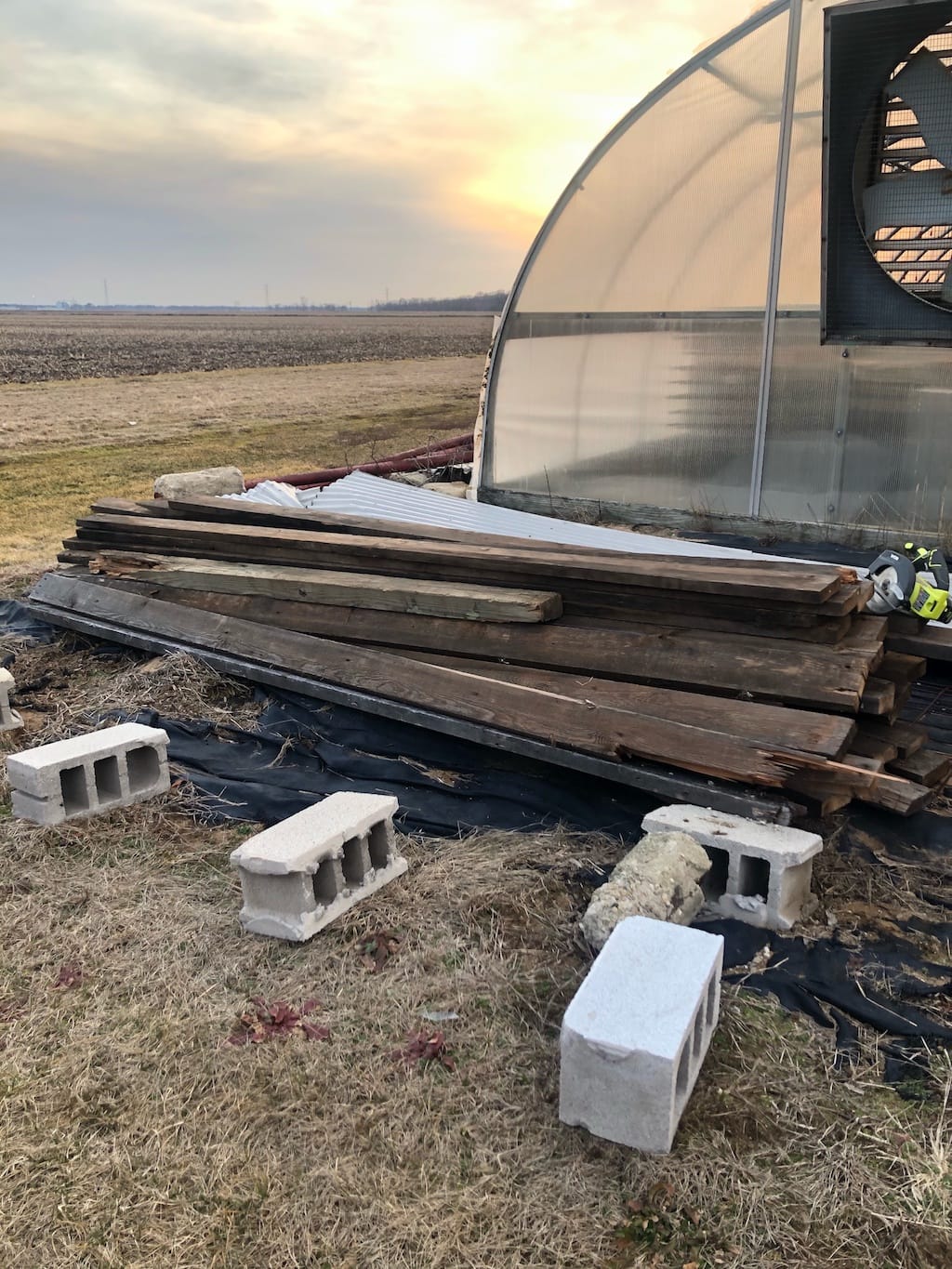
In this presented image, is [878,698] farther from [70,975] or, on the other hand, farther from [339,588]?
[70,975]

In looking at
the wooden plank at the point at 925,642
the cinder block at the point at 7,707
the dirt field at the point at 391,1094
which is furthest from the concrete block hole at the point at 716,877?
the cinder block at the point at 7,707

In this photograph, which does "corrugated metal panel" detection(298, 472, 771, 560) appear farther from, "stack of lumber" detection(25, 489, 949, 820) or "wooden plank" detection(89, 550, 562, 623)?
"wooden plank" detection(89, 550, 562, 623)

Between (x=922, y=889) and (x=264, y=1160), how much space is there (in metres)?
2.87

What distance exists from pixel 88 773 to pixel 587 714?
8.31 ft

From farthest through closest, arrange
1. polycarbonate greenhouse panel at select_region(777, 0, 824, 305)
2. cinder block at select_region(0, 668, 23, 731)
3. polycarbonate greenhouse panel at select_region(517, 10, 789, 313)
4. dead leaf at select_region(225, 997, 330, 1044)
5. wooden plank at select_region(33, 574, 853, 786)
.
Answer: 1. polycarbonate greenhouse panel at select_region(517, 10, 789, 313)
2. polycarbonate greenhouse panel at select_region(777, 0, 824, 305)
3. cinder block at select_region(0, 668, 23, 731)
4. wooden plank at select_region(33, 574, 853, 786)
5. dead leaf at select_region(225, 997, 330, 1044)

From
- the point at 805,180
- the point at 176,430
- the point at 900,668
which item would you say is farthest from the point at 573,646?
the point at 176,430

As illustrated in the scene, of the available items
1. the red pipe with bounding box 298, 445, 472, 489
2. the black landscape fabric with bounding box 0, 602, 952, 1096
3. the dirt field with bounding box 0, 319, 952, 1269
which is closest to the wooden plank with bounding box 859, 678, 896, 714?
the black landscape fabric with bounding box 0, 602, 952, 1096

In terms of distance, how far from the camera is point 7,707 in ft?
20.0

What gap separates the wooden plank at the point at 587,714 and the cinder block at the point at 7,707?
119 cm

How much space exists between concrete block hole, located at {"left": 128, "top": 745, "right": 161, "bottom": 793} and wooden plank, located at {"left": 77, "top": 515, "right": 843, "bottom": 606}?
2080 mm

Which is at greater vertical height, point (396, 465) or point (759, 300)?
point (759, 300)

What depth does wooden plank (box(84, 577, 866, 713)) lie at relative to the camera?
4800mm

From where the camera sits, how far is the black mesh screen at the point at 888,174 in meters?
6.93

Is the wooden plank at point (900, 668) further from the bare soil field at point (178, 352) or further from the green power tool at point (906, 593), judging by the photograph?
the bare soil field at point (178, 352)
